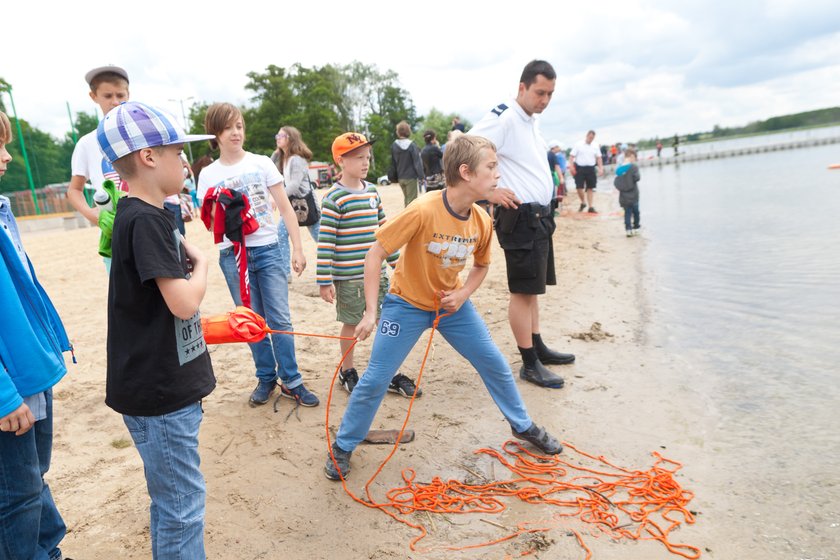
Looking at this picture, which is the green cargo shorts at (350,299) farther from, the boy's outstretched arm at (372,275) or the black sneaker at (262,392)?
the boy's outstretched arm at (372,275)

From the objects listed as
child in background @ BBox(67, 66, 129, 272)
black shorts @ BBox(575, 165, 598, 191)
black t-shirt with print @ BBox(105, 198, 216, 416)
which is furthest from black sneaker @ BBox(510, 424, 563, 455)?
black shorts @ BBox(575, 165, 598, 191)

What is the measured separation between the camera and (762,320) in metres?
5.94

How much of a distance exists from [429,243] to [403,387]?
1.71 meters

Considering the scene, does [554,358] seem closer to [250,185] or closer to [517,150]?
[517,150]

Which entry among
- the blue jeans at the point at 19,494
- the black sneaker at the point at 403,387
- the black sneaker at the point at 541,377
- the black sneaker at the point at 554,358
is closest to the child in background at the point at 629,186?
the black sneaker at the point at 554,358

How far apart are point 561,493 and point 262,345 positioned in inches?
95.6

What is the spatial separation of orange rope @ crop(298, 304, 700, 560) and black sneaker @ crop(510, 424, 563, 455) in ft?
0.16

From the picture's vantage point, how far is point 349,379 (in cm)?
439

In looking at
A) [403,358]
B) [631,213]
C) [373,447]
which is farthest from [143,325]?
[631,213]

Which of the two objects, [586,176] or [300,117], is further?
[300,117]

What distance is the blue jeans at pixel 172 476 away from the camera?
6.46ft

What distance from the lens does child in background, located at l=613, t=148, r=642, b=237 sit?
1138 cm

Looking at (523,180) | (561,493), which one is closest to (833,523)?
(561,493)

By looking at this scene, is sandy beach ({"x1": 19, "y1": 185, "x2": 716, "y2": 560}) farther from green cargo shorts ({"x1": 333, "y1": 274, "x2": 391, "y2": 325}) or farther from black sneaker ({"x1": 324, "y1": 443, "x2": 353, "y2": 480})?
green cargo shorts ({"x1": 333, "y1": 274, "x2": 391, "y2": 325})
